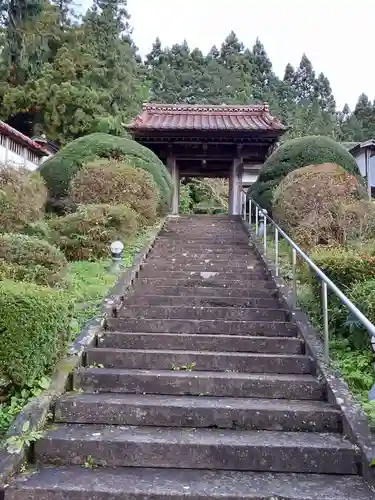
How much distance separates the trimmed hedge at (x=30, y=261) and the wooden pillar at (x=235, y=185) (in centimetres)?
993

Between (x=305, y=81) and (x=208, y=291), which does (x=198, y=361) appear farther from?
(x=305, y=81)

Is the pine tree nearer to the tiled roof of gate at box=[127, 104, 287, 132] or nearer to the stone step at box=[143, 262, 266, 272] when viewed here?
the tiled roof of gate at box=[127, 104, 287, 132]

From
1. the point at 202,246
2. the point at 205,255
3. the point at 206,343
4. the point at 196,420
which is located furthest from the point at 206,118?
the point at 196,420

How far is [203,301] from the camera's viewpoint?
6211 mm

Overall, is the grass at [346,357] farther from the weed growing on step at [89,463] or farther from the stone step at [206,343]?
the weed growing on step at [89,463]

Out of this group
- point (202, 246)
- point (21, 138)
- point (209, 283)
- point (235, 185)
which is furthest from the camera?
point (21, 138)

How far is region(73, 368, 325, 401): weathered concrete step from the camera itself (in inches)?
160

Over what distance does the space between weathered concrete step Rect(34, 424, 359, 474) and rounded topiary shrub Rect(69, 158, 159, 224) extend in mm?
7186

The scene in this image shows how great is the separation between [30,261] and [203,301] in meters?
2.39

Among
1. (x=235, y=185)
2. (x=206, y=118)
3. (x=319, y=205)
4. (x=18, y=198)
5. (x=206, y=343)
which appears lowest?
(x=206, y=343)

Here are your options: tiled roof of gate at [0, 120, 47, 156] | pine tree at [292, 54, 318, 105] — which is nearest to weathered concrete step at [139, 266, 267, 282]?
tiled roof of gate at [0, 120, 47, 156]

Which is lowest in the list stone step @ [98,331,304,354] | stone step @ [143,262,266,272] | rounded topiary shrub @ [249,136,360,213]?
stone step @ [98,331,304,354]

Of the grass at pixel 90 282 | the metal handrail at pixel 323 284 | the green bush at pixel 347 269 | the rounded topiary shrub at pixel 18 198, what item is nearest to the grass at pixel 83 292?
the grass at pixel 90 282

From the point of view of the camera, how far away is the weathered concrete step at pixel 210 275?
743 cm
